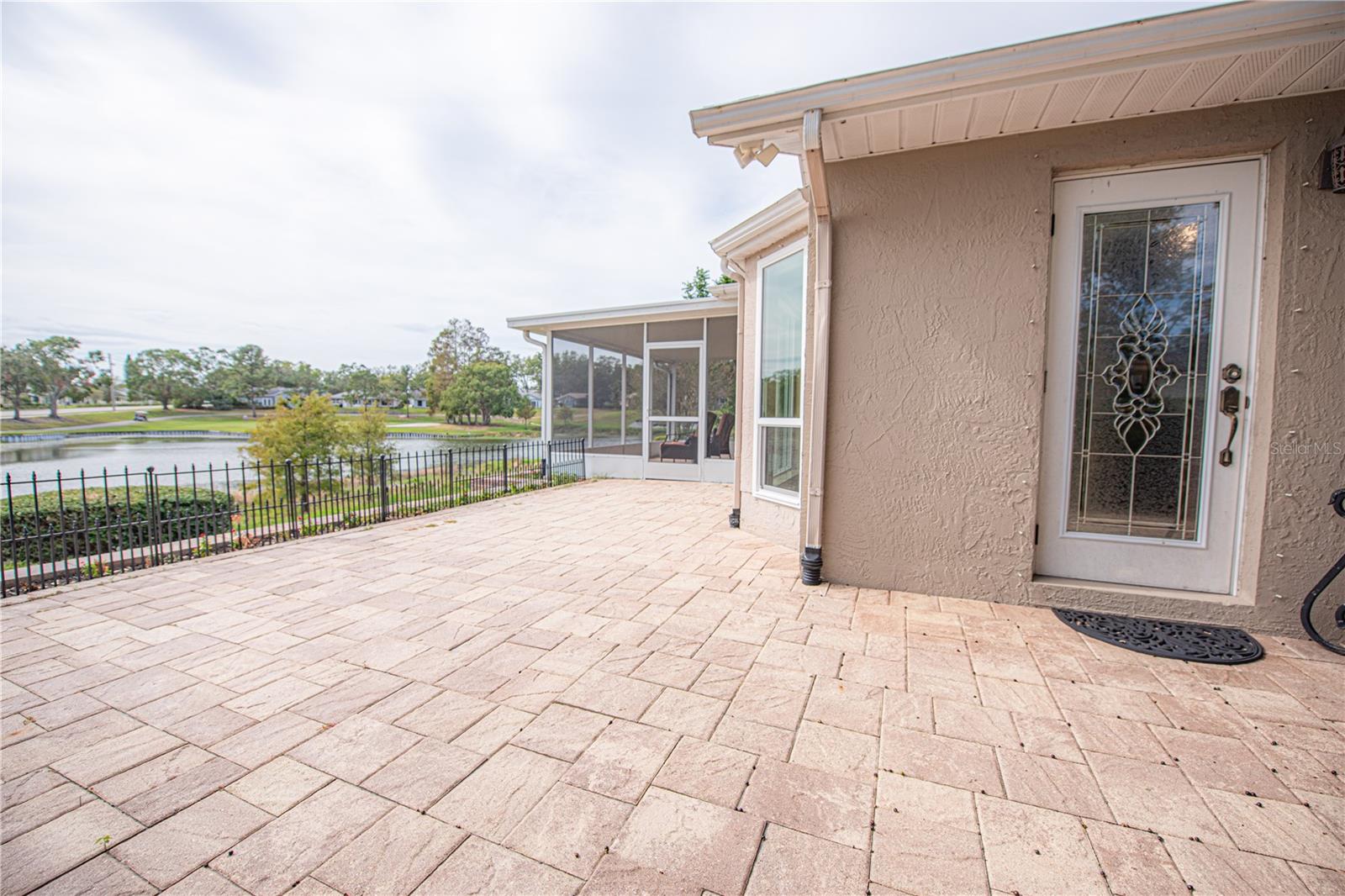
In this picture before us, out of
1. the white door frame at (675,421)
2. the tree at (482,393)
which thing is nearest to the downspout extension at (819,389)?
the white door frame at (675,421)

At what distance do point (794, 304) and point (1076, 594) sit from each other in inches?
107

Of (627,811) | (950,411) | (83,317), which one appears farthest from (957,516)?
(83,317)

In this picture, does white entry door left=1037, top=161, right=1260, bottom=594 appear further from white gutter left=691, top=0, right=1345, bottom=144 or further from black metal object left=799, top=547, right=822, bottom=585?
black metal object left=799, top=547, right=822, bottom=585

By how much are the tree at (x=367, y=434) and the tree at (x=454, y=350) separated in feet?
79.6

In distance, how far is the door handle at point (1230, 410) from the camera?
2.56 metres

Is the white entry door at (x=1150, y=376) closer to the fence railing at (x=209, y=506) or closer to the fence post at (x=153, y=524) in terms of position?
the fence railing at (x=209, y=506)

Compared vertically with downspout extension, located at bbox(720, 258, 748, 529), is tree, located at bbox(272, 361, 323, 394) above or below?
above

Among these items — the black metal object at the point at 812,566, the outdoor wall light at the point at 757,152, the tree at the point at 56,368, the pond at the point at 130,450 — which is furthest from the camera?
the tree at the point at 56,368

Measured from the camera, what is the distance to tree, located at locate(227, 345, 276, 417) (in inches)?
1143

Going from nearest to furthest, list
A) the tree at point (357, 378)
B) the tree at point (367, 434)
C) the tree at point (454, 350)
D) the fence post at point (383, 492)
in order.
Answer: the fence post at point (383, 492)
the tree at point (367, 434)
the tree at point (454, 350)
the tree at point (357, 378)

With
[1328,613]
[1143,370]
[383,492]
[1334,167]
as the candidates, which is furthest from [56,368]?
[1328,613]

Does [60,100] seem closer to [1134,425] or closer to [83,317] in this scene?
[1134,425]

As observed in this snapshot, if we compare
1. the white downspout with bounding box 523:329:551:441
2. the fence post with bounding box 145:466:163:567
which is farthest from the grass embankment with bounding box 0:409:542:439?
the fence post with bounding box 145:466:163:567

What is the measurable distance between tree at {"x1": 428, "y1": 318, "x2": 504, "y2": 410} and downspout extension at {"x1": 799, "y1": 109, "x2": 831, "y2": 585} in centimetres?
3311
